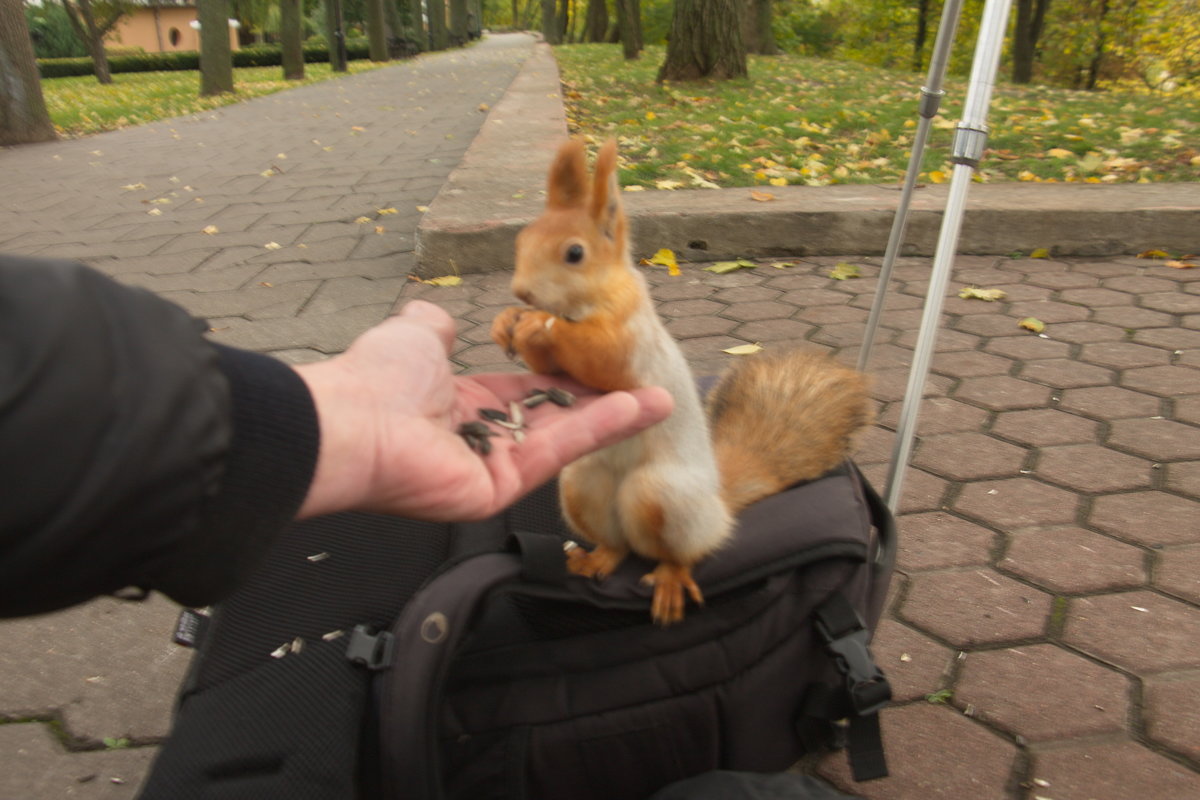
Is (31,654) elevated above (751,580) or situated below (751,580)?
below

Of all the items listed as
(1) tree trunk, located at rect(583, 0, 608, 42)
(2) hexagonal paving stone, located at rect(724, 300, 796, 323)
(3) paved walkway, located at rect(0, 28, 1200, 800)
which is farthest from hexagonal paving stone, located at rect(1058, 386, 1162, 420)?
(1) tree trunk, located at rect(583, 0, 608, 42)

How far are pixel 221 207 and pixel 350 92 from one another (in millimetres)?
7888

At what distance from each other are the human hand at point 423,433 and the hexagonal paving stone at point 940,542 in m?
0.96

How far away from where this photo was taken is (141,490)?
75cm

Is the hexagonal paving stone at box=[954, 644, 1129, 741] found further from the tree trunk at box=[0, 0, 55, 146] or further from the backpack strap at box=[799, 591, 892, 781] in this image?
the tree trunk at box=[0, 0, 55, 146]

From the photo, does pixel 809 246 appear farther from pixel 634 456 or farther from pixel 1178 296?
pixel 634 456

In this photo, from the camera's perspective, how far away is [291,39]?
1541cm

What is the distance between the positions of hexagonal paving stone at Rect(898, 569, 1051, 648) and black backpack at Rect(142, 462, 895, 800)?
407mm

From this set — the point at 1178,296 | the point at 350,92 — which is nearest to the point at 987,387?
the point at 1178,296

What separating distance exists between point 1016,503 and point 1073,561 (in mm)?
243

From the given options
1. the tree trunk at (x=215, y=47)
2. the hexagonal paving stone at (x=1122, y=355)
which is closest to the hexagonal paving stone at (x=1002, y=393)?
the hexagonal paving stone at (x=1122, y=355)

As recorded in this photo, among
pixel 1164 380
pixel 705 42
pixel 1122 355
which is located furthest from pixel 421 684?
pixel 705 42

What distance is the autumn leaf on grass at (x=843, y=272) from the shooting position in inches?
143

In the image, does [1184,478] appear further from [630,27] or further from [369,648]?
[630,27]
